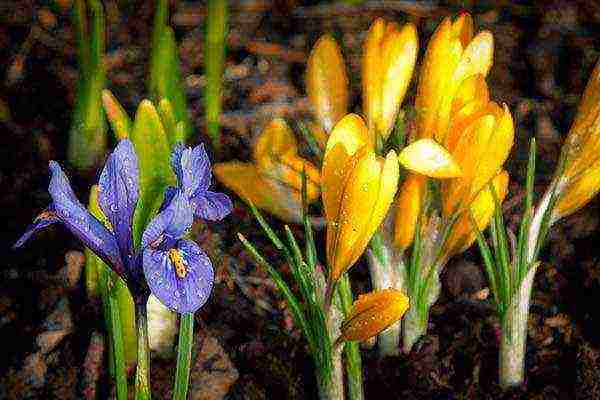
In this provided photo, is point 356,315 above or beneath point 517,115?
beneath

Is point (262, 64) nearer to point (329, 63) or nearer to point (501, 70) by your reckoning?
point (501, 70)

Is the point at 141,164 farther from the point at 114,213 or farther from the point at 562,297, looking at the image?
the point at 562,297

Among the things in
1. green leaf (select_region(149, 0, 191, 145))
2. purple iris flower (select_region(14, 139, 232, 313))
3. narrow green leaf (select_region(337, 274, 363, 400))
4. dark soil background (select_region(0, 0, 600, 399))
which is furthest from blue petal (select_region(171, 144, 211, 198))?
green leaf (select_region(149, 0, 191, 145))

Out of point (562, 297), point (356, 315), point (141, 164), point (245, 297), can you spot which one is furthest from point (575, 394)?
point (141, 164)

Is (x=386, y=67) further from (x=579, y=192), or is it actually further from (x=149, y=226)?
(x=149, y=226)

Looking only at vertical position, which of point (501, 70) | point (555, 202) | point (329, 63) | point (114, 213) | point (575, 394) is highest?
point (501, 70)

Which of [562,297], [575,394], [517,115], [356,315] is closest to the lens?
[356,315]

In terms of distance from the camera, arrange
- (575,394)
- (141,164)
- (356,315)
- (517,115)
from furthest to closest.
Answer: (517,115) < (575,394) < (141,164) < (356,315)

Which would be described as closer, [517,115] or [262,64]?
[517,115]

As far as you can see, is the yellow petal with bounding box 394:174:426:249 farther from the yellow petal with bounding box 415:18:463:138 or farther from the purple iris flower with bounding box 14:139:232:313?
the purple iris flower with bounding box 14:139:232:313
